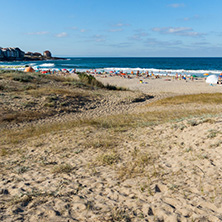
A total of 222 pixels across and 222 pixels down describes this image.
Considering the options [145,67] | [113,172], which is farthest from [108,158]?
[145,67]

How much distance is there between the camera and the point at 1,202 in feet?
12.7

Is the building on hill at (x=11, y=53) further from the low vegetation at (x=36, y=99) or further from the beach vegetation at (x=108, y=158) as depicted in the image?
the beach vegetation at (x=108, y=158)

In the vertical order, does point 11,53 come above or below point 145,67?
above

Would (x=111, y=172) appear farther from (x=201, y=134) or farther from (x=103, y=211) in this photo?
(x=201, y=134)

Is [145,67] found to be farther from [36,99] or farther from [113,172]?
[113,172]

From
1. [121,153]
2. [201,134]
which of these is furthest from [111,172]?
[201,134]

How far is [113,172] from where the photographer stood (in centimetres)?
516

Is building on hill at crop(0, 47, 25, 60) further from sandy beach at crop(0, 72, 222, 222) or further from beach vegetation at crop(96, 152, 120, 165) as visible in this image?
beach vegetation at crop(96, 152, 120, 165)

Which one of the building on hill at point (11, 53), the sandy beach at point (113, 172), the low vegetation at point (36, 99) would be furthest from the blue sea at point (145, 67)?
the sandy beach at point (113, 172)

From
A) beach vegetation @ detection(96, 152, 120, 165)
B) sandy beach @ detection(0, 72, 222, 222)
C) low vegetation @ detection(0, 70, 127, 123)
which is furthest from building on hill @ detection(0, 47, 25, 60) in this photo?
beach vegetation @ detection(96, 152, 120, 165)

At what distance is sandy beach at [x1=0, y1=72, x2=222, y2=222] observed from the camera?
3.58 meters

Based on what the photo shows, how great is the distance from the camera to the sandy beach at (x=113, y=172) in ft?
11.8

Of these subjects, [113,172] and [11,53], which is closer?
[113,172]

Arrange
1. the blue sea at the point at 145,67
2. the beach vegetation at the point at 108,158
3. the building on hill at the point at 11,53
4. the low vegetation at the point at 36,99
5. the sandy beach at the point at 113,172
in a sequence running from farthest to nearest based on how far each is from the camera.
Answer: the building on hill at the point at 11,53 → the blue sea at the point at 145,67 → the low vegetation at the point at 36,99 → the beach vegetation at the point at 108,158 → the sandy beach at the point at 113,172
